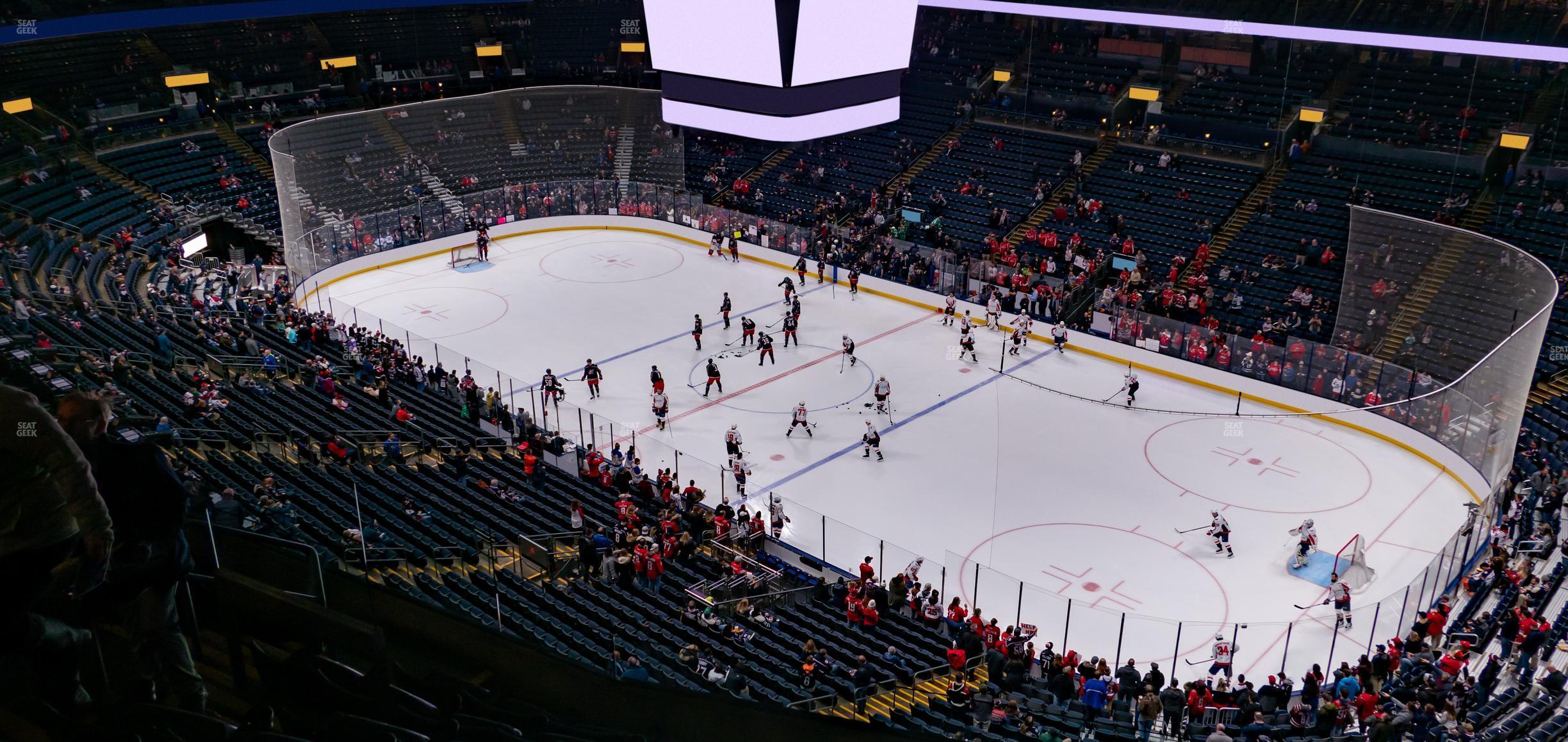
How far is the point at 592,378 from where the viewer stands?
2547cm

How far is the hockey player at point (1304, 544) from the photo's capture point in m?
18.9

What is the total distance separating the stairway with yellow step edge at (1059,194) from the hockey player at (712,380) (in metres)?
11.9

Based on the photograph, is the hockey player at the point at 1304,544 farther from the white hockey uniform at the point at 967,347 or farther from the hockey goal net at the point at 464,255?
the hockey goal net at the point at 464,255

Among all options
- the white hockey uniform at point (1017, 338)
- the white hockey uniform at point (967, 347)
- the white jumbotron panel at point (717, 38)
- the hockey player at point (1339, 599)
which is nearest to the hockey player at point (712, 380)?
the white hockey uniform at point (967, 347)

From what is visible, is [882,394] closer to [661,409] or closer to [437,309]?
[661,409]

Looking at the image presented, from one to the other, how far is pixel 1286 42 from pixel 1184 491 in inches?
760

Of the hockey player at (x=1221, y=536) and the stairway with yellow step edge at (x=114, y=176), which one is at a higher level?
the stairway with yellow step edge at (x=114, y=176)

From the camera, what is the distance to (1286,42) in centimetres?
3456

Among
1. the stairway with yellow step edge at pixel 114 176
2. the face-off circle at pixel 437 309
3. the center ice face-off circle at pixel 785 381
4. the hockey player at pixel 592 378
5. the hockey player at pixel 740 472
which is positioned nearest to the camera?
the hockey player at pixel 740 472

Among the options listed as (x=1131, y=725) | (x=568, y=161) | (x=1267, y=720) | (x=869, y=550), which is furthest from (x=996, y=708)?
(x=568, y=161)

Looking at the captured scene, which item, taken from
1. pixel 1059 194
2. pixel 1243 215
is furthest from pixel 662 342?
pixel 1243 215

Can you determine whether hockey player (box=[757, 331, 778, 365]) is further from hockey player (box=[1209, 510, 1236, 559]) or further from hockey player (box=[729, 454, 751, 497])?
hockey player (box=[1209, 510, 1236, 559])

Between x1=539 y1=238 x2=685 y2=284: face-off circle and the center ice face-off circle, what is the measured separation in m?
7.46

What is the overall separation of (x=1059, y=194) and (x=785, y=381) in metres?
13.0
